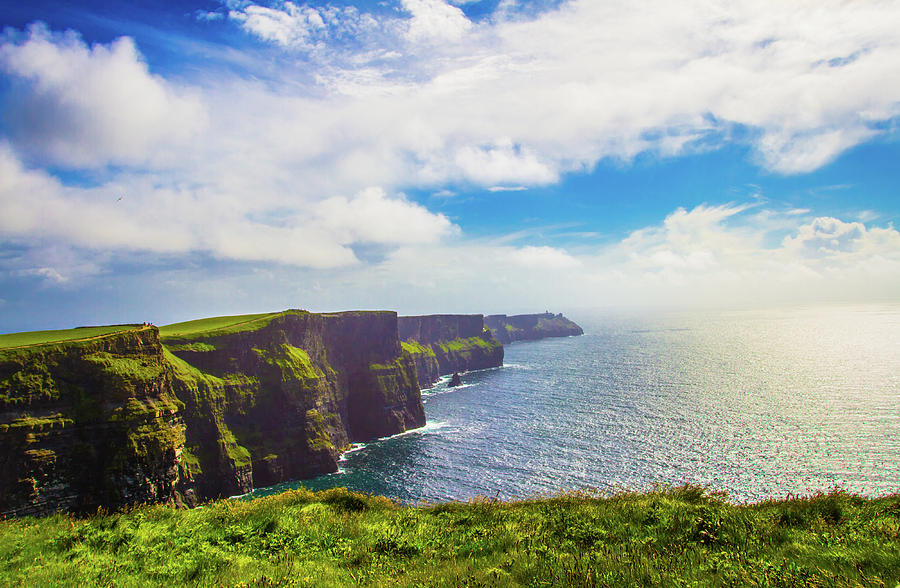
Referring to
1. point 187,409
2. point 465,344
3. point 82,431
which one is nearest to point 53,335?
point 187,409

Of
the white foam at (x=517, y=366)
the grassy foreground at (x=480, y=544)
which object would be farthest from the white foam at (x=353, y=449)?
the white foam at (x=517, y=366)

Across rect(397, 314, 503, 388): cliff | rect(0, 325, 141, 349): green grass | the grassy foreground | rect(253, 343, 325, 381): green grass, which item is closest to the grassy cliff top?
rect(253, 343, 325, 381): green grass

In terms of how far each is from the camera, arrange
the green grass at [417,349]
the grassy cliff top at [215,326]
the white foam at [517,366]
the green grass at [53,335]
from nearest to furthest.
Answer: the green grass at [53,335] → the grassy cliff top at [215,326] → the green grass at [417,349] → the white foam at [517,366]

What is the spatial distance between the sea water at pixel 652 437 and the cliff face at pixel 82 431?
67.3 feet

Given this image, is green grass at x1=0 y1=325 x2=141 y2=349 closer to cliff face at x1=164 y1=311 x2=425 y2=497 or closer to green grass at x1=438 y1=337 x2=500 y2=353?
cliff face at x1=164 y1=311 x2=425 y2=497

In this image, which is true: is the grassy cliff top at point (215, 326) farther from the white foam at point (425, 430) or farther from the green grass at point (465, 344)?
the green grass at point (465, 344)

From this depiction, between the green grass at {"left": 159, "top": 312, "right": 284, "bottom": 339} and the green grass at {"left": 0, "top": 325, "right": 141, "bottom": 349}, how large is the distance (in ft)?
29.4

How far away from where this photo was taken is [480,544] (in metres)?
12.0

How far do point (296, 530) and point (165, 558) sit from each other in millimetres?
3709

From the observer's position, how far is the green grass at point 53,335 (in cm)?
4919

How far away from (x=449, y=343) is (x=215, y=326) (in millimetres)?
119997

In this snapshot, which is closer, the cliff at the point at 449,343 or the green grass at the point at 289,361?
the green grass at the point at 289,361

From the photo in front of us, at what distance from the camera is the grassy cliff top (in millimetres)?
69562

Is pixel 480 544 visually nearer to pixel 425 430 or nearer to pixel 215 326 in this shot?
pixel 215 326
